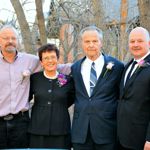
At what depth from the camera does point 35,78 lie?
5.25m

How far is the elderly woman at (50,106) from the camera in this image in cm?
505

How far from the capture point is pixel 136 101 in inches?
178

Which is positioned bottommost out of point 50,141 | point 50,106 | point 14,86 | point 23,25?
point 50,141

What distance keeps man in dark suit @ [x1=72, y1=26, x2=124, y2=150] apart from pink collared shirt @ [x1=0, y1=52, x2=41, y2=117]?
64cm

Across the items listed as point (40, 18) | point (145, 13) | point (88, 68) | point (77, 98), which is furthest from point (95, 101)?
point (40, 18)

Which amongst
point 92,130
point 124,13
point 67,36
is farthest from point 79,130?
point 67,36

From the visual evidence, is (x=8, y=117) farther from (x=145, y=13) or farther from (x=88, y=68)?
(x=145, y=13)

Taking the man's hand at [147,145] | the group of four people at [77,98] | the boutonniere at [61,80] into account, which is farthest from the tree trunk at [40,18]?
the man's hand at [147,145]

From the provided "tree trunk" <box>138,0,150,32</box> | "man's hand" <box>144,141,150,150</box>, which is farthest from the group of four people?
"tree trunk" <box>138,0,150,32</box>

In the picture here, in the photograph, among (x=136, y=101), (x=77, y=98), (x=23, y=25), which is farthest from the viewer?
(x=23, y=25)

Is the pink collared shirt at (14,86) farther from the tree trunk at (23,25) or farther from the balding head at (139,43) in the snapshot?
the tree trunk at (23,25)

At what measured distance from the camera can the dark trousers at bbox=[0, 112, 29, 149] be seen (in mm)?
5066

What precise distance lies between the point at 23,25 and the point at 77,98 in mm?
4039

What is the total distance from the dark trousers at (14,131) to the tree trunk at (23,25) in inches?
148
